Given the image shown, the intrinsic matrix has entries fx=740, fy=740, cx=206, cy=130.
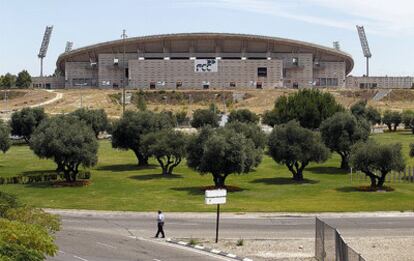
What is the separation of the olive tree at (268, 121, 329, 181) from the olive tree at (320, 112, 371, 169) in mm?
8901

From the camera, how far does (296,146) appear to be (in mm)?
67000

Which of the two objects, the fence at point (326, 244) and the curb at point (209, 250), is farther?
the curb at point (209, 250)

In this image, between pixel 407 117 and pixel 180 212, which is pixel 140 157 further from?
pixel 407 117

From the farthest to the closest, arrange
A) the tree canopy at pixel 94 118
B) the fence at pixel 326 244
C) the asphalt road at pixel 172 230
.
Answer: the tree canopy at pixel 94 118, the asphalt road at pixel 172 230, the fence at pixel 326 244

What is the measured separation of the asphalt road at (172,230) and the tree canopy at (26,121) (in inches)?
2404

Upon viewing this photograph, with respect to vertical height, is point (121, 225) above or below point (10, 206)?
below

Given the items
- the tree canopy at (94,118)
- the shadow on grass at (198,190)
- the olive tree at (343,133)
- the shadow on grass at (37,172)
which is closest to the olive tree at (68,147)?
the shadow on grass at (37,172)

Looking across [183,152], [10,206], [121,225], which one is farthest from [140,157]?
[10,206]

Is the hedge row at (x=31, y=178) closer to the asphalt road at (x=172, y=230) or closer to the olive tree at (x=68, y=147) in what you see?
the olive tree at (x=68, y=147)

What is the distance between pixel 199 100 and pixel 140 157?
361 ft

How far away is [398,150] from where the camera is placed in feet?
200

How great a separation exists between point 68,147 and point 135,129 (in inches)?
698

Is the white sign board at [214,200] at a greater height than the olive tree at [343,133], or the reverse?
the olive tree at [343,133]

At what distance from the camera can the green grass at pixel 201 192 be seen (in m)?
52.8
